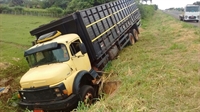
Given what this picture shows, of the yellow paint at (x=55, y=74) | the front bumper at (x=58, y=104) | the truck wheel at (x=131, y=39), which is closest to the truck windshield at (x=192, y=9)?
the truck wheel at (x=131, y=39)

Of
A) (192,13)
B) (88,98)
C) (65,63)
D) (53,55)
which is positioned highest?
(53,55)

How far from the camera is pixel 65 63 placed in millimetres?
6348

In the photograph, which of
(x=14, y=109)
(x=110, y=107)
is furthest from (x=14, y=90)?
(x=110, y=107)

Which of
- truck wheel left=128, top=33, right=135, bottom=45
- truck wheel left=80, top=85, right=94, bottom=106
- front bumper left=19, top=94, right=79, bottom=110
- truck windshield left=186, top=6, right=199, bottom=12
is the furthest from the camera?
truck windshield left=186, top=6, right=199, bottom=12

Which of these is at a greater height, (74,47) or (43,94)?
(74,47)

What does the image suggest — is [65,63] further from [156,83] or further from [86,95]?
[156,83]

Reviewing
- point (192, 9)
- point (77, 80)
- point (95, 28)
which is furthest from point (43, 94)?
point (192, 9)

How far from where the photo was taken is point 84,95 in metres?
6.23

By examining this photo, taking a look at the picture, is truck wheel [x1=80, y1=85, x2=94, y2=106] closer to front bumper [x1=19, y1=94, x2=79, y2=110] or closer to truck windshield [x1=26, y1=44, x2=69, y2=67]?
front bumper [x1=19, y1=94, x2=79, y2=110]

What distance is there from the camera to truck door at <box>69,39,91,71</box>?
6766 millimetres

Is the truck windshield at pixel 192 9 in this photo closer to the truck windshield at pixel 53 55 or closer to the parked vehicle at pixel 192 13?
the parked vehicle at pixel 192 13

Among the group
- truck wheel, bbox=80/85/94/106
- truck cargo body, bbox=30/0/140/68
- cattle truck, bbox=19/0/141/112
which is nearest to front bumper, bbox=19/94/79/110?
cattle truck, bbox=19/0/141/112

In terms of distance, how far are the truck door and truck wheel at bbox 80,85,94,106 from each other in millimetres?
760

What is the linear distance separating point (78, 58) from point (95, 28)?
2.25 m
